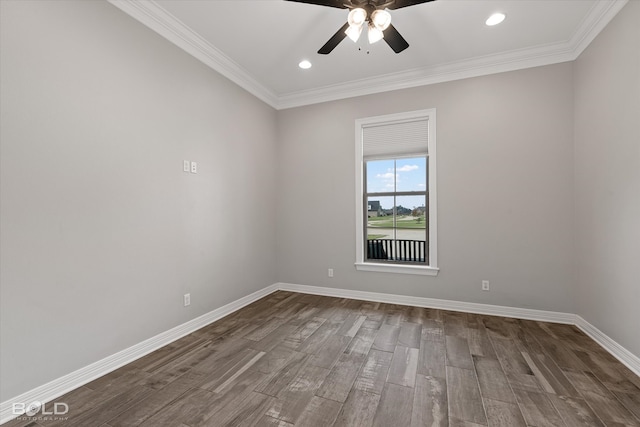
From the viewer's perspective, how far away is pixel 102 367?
2139mm

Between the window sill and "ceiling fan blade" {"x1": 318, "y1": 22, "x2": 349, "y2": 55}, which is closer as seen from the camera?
"ceiling fan blade" {"x1": 318, "y1": 22, "x2": 349, "y2": 55}

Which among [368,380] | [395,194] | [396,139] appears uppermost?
[396,139]

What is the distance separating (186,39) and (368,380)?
11.8 feet

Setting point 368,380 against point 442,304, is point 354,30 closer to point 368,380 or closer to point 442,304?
point 368,380

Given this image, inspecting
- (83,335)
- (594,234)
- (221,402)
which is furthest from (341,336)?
(594,234)

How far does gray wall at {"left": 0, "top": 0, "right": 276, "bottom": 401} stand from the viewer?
Answer: 1733 mm

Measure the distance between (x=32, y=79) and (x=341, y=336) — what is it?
316 cm

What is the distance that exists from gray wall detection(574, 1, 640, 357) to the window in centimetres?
150

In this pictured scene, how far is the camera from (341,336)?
281 cm

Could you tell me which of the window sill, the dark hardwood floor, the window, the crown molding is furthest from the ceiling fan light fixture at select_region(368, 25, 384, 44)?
the window sill

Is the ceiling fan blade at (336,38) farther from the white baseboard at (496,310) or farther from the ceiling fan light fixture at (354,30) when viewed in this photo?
the white baseboard at (496,310)

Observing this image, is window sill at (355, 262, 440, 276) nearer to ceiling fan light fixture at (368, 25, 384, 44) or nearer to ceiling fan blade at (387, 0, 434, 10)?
ceiling fan light fixture at (368, 25, 384, 44)

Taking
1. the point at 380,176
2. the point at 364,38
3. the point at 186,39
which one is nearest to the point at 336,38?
the point at 364,38

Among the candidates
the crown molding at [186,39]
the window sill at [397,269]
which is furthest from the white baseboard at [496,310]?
the crown molding at [186,39]
